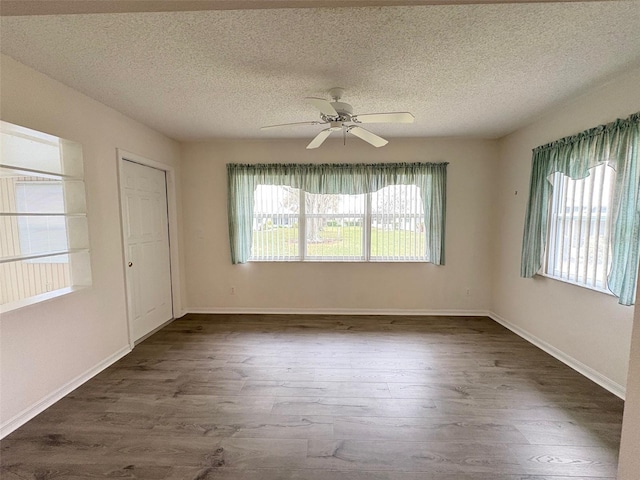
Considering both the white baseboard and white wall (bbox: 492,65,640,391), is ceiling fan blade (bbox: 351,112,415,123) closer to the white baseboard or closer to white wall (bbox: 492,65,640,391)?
white wall (bbox: 492,65,640,391)

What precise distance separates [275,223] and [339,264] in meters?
1.10

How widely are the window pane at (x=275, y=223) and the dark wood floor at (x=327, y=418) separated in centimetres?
139

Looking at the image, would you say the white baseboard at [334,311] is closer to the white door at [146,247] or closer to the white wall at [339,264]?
the white wall at [339,264]

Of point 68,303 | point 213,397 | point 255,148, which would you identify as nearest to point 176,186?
point 255,148

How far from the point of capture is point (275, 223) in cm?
414

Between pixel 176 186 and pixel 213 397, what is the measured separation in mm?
2871

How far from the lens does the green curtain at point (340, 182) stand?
3945 millimetres

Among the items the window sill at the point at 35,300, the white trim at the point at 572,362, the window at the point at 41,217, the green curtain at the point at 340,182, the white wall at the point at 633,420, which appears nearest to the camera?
the white wall at the point at 633,420

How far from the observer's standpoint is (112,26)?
5.29 feet

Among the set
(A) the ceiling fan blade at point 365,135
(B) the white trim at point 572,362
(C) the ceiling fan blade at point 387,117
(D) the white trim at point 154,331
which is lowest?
(D) the white trim at point 154,331

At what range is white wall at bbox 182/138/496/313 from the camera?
398 centimetres

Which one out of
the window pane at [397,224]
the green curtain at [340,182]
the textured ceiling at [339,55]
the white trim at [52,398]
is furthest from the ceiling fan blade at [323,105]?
the white trim at [52,398]

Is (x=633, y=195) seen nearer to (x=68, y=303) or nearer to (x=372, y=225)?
(x=372, y=225)

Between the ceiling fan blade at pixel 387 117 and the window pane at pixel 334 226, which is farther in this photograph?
the window pane at pixel 334 226
